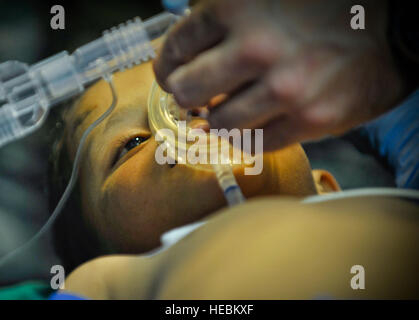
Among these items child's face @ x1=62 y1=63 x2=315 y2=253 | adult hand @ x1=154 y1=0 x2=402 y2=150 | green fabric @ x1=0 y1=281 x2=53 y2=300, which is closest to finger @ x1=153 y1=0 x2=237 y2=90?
adult hand @ x1=154 y1=0 x2=402 y2=150

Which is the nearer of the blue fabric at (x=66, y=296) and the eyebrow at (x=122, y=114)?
the blue fabric at (x=66, y=296)

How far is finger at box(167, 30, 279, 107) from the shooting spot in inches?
17.4

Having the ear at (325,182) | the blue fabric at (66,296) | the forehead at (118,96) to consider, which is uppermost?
the forehead at (118,96)

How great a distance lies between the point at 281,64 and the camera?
1.48 ft

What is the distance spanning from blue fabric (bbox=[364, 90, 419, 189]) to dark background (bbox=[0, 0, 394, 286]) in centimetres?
4

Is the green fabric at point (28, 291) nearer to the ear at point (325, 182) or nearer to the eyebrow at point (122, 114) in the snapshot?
the eyebrow at point (122, 114)

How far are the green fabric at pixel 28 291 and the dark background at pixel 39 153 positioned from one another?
28 mm

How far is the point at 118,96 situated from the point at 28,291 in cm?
38

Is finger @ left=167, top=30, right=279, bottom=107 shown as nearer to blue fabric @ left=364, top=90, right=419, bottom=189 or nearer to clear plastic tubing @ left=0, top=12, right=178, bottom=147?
clear plastic tubing @ left=0, top=12, right=178, bottom=147

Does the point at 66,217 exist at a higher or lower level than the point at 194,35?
lower

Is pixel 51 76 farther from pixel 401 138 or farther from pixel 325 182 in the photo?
pixel 401 138

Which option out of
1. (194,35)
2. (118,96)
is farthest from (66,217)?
(194,35)

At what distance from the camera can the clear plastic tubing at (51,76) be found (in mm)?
604

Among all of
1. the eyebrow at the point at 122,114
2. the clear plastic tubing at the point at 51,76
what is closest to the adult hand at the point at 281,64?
the clear plastic tubing at the point at 51,76
